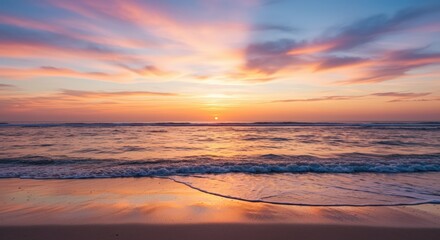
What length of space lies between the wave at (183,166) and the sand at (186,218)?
3.11 m

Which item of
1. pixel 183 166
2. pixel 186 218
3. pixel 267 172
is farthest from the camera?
pixel 183 166

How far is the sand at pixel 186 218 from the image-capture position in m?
5.14

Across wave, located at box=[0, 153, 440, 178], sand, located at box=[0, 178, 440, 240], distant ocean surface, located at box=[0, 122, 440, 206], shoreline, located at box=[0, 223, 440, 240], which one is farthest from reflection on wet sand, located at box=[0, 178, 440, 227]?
wave, located at box=[0, 153, 440, 178]

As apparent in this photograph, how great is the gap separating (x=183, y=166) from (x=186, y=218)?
643 cm

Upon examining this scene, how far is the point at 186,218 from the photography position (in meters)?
5.84

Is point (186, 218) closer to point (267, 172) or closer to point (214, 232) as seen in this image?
point (214, 232)

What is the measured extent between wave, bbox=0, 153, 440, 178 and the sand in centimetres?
311

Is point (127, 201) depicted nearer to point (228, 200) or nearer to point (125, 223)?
point (125, 223)

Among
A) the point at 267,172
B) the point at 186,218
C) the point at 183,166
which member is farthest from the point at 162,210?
the point at 267,172

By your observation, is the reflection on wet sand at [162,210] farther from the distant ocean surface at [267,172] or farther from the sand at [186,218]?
the distant ocean surface at [267,172]

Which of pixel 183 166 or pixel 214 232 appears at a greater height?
pixel 183 166

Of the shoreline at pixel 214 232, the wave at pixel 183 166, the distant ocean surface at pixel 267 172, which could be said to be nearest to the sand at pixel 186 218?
the shoreline at pixel 214 232

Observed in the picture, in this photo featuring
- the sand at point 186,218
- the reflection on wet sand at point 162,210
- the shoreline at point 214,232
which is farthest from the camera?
the reflection on wet sand at point 162,210

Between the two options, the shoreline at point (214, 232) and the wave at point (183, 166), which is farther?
the wave at point (183, 166)
